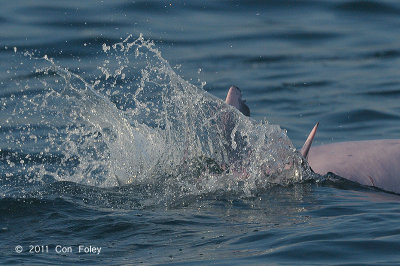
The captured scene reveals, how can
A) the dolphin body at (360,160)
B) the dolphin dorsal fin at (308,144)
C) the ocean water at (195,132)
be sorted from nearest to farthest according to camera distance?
the ocean water at (195,132) → the dolphin dorsal fin at (308,144) → the dolphin body at (360,160)

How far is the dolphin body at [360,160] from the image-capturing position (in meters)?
5.84

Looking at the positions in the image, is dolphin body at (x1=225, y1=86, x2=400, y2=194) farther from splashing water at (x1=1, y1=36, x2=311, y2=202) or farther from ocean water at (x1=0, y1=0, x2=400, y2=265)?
splashing water at (x1=1, y1=36, x2=311, y2=202)

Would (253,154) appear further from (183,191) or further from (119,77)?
(119,77)

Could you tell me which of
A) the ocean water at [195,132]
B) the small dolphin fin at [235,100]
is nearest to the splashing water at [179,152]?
the ocean water at [195,132]

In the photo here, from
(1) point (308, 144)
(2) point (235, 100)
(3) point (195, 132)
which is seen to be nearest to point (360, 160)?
(1) point (308, 144)

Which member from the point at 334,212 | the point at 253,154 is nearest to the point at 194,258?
the point at 334,212

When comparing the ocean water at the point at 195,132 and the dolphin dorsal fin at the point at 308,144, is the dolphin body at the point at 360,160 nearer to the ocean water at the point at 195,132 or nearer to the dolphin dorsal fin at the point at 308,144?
the dolphin dorsal fin at the point at 308,144

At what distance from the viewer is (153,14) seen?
37.0 ft

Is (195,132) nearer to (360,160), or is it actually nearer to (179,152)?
(179,152)

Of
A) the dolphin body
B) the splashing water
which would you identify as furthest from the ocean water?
the dolphin body

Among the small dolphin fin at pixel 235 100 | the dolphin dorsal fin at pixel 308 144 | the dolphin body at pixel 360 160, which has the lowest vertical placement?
the dolphin body at pixel 360 160

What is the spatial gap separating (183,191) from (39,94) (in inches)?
145

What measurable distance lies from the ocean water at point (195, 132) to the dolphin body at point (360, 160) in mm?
115

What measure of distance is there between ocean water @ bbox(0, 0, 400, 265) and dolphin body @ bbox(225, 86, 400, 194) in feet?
0.38
